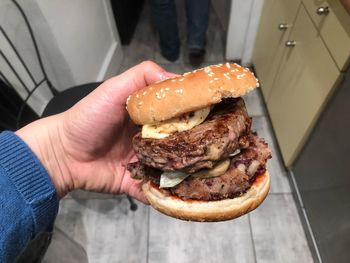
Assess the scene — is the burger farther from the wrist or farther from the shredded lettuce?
the wrist

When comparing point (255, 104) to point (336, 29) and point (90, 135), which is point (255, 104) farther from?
point (90, 135)

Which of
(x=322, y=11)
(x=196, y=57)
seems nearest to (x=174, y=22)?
(x=196, y=57)

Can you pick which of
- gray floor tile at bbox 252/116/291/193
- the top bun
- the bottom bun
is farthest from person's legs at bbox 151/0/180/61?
the bottom bun

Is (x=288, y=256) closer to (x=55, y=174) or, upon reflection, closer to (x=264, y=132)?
(x=264, y=132)

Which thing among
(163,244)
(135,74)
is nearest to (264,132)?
(163,244)

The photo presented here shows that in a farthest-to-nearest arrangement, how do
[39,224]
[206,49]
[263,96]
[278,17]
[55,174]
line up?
[206,49]
[263,96]
[278,17]
[55,174]
[39,224]

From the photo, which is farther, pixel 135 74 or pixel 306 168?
pixel 306 168
